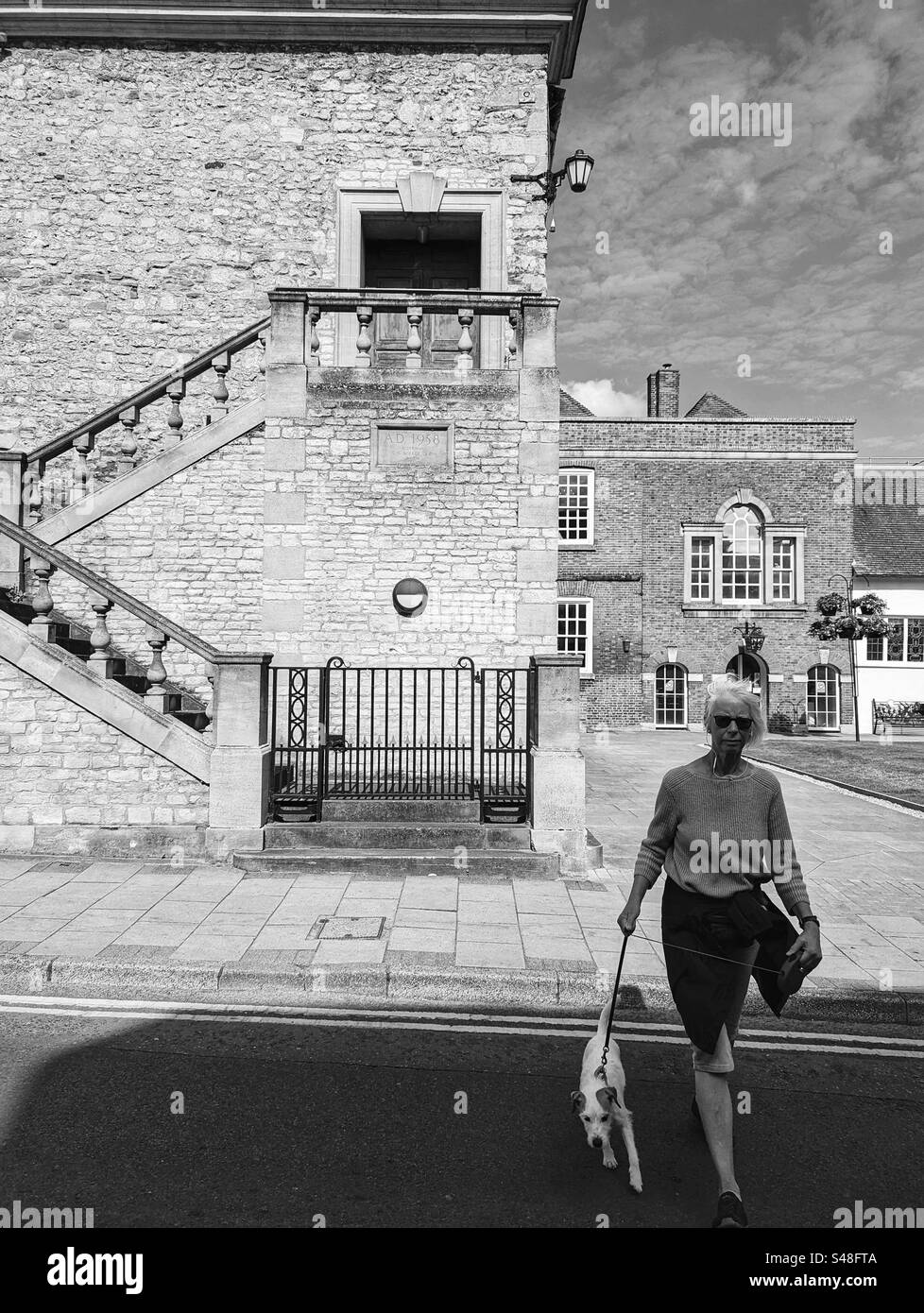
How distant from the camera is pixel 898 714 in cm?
2533

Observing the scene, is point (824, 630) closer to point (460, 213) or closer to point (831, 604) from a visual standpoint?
point (831, 604)

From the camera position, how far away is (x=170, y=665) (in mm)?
10453

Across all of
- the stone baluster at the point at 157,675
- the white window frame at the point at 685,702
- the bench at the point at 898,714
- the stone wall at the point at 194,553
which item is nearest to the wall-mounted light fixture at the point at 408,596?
the stone wall at the point at 194,553

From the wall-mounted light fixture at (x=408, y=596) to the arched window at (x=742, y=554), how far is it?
17.9m

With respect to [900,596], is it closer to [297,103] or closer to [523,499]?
[523,499]

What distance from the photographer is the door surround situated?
12.0 metres

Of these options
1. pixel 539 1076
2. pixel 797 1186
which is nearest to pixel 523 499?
pixel 539 1076

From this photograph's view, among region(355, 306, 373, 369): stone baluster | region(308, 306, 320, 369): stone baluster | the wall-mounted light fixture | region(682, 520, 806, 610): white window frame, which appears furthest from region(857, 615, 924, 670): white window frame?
region(308, 306, 320, 369): stone baluster

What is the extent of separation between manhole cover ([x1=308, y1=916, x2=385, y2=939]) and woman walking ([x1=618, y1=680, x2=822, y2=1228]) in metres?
3.17

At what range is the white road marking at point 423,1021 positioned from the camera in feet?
15.3

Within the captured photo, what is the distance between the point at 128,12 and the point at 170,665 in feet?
33.8

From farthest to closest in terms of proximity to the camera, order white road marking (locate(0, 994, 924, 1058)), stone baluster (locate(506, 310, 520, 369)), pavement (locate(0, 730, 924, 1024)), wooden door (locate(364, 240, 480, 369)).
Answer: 1. wooden door (locate(364, 240, 480, 369))
2. stone baluster (locate(506, 310, 520, 369))
3. pavement (locate(0, 730, 924, 1024))
4. white road marking (locate(0, 994, 924, 1058))
